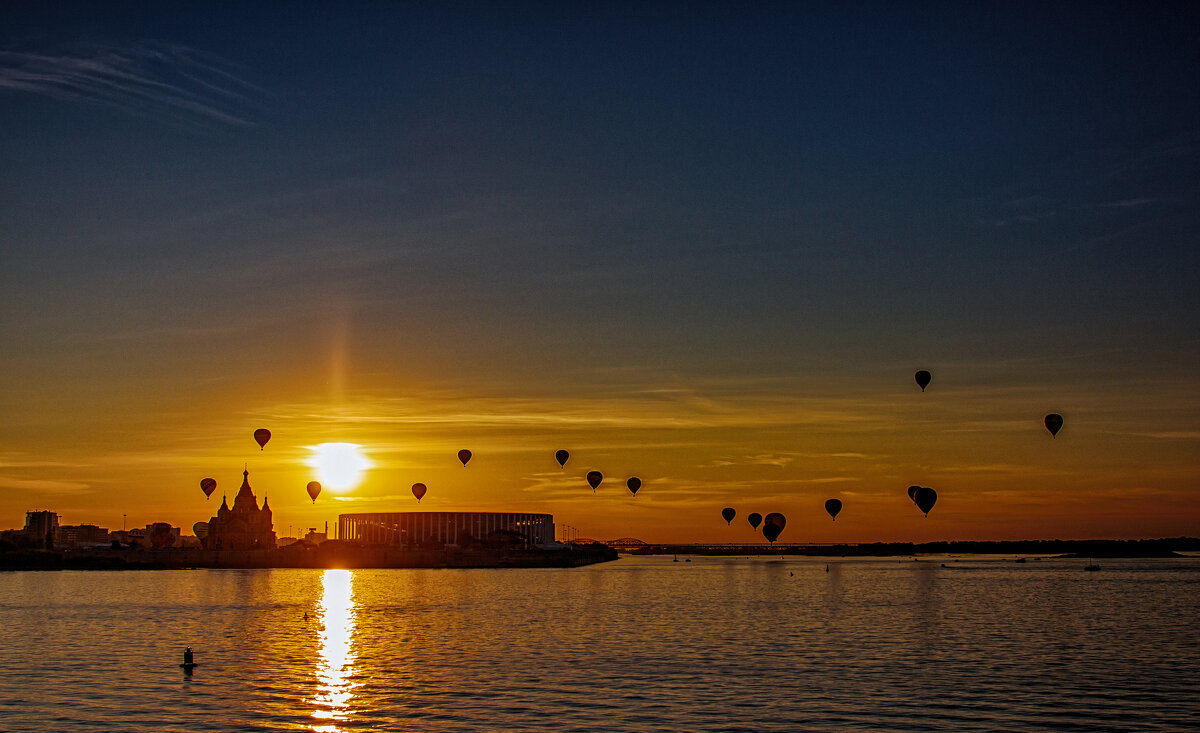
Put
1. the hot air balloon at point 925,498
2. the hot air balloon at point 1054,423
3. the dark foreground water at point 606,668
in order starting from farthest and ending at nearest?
the hot air balloon at point 925,498, the hot air balloon at point 1054,423, the dark foreground water at point 606,668

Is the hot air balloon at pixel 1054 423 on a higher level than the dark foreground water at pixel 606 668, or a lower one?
higher

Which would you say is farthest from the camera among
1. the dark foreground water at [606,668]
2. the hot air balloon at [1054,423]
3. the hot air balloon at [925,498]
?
the hot air balloon at [925,498]

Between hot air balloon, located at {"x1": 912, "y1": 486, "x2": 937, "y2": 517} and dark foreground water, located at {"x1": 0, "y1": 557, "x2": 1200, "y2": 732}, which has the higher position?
hot air balloon, located at {"x1": 912, "y1": 486, "x2": 937, "y2": 517}

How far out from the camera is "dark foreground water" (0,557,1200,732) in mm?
47188

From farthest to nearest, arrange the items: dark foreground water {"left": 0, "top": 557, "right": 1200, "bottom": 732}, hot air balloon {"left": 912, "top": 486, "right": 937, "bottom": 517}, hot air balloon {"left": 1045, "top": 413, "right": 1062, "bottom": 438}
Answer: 1. hot air balloon {"left": 912, "top": 486, "right": 937, "bottom": 517}
2. hot air balloon {"left": 1045, "top": 413, "right": 1062, "bottom": 438}
3. dark foreground water {"left": 0, "top": 557, "right": 1200, "bottom": 732}

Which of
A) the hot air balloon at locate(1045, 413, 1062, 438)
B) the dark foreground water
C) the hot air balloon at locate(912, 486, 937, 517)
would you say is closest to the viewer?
the dark foreground water

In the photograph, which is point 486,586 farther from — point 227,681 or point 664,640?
point 227,681

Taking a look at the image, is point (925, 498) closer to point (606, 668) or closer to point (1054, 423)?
point (1054, 423)

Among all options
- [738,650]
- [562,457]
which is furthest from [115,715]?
[562,457]

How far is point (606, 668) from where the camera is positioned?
62750 mm

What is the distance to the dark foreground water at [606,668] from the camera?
4719cm

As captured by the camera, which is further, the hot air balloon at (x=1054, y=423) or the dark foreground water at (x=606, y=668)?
the hot air balloon at (x=1054, y=423)

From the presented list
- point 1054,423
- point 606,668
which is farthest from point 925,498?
point 606,668

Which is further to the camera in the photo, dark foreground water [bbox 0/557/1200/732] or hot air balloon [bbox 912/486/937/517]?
hot air balloon [bbox 912/486/937/517]
